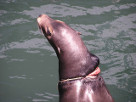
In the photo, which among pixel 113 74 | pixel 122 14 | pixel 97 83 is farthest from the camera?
pixel 122 14

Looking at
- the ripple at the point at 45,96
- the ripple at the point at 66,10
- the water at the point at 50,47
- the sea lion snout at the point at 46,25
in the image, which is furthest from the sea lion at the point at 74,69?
the ripple at the point at 66,10

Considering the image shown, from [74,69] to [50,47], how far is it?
13.3 ft

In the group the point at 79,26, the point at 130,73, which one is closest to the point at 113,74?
the point at 130,73

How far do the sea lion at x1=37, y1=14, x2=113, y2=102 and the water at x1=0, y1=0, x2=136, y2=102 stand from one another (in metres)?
3.66

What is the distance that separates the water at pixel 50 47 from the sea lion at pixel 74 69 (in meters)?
3.66

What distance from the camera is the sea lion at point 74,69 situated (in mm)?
3543

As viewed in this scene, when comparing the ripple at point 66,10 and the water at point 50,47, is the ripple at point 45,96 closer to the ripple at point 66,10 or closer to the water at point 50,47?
the water at point 50,47

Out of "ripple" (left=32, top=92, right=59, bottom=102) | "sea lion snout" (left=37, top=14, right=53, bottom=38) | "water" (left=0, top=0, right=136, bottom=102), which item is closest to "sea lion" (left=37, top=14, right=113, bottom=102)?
"sea lion snout" (left=37, top=14, right=53, bottom=38)

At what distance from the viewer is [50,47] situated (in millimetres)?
7617

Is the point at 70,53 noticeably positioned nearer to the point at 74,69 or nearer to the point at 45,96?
the point at 74,69

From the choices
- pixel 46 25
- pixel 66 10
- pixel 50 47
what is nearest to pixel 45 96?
pixel 50 47

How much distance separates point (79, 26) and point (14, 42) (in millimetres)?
2400

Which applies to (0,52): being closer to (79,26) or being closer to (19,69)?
(19,69)

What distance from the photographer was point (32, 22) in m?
7.87
